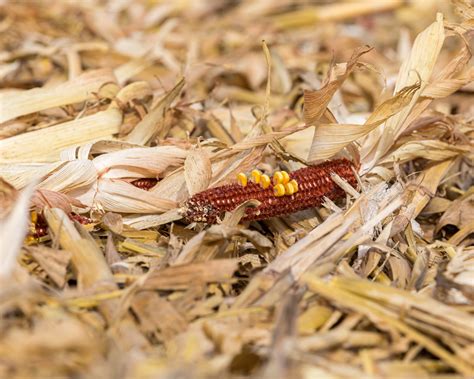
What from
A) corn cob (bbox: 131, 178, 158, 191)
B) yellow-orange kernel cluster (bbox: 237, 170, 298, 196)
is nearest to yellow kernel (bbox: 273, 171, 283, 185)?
yellow-orange kernel cluster (bbox: 237, 170, 298, 196)

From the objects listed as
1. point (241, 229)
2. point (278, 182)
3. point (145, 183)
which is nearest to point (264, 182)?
point (278, 182)

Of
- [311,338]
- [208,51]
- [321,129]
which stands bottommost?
[208,51]

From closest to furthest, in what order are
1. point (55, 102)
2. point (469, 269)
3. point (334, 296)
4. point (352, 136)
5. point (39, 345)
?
point (39, 345) → point (334, 296) → point (469, 269) → point (352, 136) → point (55, 102)

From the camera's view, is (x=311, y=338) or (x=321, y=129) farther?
(x=321, y=129)

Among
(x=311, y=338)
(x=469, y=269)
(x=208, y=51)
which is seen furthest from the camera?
(x=208, y=51)

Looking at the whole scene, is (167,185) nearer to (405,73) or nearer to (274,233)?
(274,233)

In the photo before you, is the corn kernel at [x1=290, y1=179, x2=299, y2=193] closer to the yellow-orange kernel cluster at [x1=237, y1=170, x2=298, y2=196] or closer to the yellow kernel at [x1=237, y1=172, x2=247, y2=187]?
the yellow-orange kernel cluster at [x1=237, y1=170, x2=298, y2=196]

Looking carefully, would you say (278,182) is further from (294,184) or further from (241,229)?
(241,229)

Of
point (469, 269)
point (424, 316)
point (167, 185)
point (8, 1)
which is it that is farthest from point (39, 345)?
point (8, 1)

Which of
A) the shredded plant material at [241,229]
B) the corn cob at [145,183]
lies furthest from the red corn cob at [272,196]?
the corn cob at [145,183]
